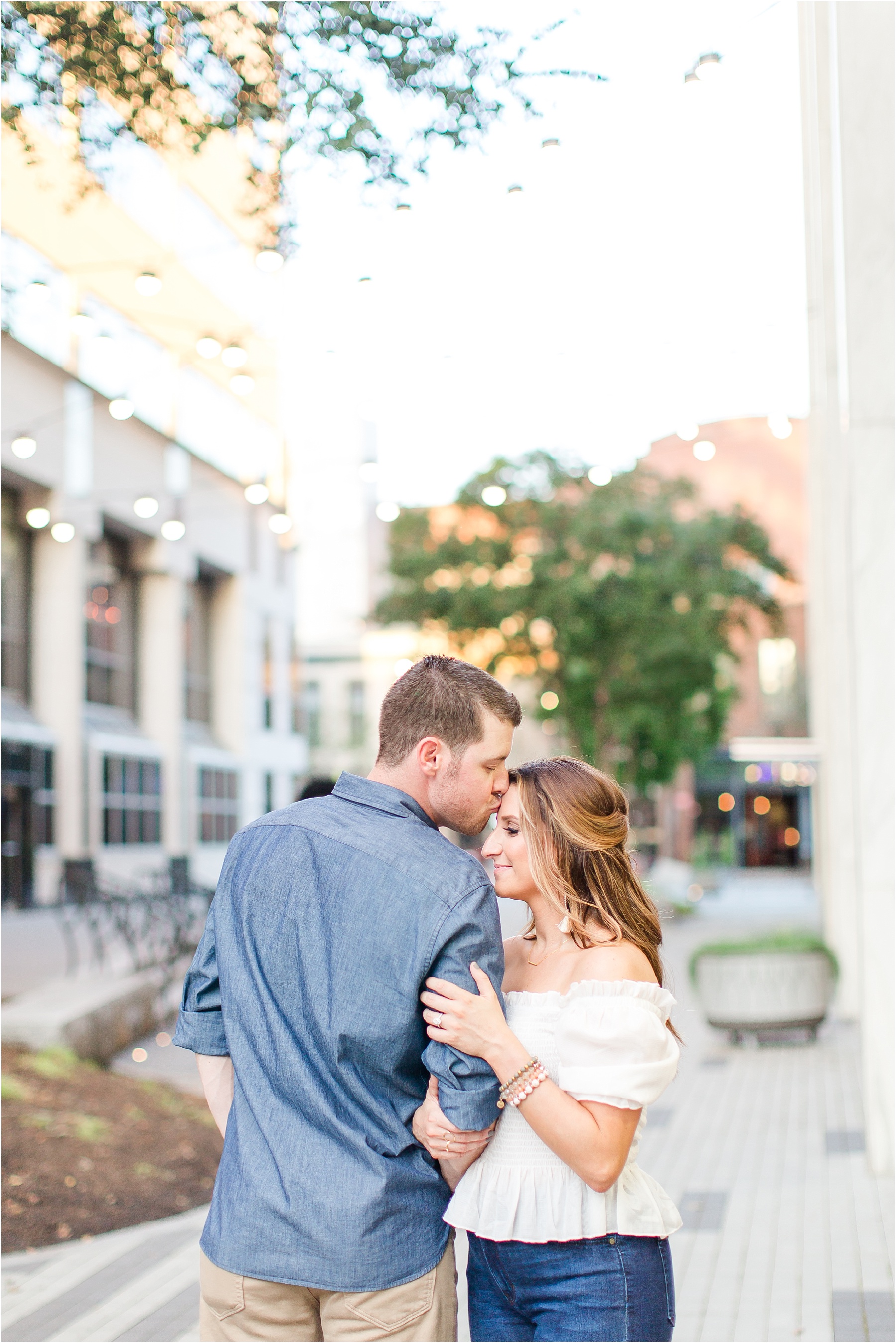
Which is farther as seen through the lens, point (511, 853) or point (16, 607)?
point (16, 607)

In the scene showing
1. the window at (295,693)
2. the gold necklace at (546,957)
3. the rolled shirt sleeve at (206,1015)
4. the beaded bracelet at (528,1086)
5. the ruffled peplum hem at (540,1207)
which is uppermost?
the window at (295,693)

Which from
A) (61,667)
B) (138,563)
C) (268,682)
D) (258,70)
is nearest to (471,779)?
(258,70)

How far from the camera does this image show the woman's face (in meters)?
2.49

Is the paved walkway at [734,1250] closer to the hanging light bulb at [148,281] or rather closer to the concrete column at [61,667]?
the hanging light bulb at [148,281]

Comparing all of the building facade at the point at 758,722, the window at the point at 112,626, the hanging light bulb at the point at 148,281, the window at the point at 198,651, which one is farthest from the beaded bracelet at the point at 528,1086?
the building facade at the point at 758,722

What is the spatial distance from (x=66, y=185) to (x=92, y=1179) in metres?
5.18

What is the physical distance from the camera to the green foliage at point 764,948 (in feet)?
37.1

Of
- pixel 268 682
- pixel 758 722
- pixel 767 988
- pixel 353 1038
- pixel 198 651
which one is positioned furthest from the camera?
pixel 758 722

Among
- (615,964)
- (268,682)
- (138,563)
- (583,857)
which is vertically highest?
(138,563)

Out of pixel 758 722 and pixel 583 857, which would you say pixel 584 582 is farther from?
pixel 758 722

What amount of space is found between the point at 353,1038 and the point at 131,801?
1184 inches

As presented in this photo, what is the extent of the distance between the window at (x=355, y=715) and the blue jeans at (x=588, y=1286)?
4711 cm

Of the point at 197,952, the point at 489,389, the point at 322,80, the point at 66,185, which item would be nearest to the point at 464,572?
the point at 489,389

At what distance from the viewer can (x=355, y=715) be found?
165ft
